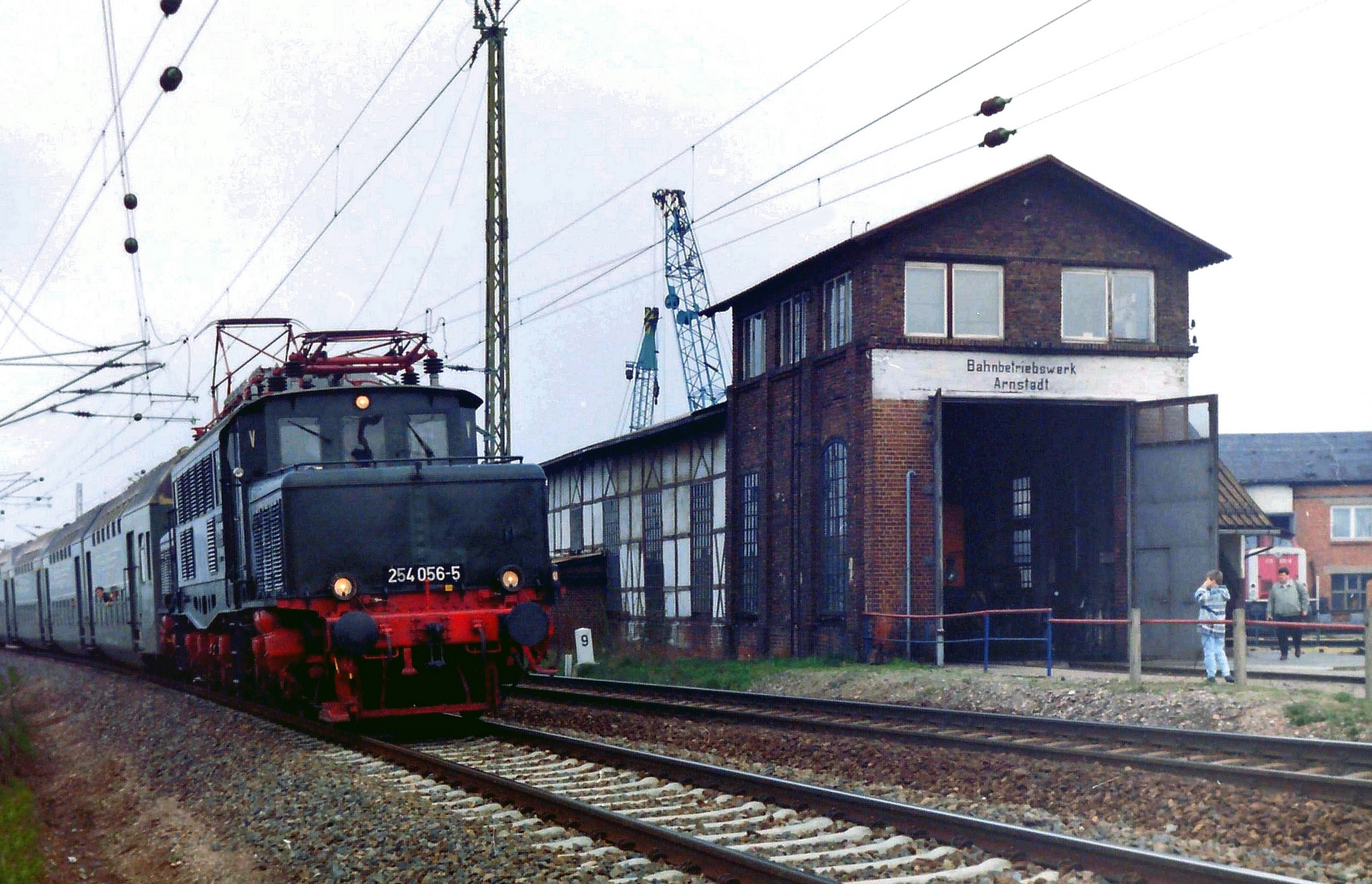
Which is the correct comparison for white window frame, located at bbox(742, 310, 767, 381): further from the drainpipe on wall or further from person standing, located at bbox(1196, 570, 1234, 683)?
person standing, located at bbox(1196, 570, 1234, 683)

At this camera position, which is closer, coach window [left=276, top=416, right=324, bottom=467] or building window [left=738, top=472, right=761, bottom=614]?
coach window [left=276, top=416, right=324, bottom=467]

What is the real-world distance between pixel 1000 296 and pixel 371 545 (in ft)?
47.0

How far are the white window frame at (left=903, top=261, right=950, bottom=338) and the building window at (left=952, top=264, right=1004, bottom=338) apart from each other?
0.44 feet

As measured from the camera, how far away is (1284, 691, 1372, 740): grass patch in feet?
44.0

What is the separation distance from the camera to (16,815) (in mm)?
12195

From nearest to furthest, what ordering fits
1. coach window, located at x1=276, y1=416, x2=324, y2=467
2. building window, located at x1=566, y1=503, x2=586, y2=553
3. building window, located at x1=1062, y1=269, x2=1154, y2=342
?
coach window, located at x1=276, y1=416, x2=324, y2=467 < building window, located at x1=1062, y1=269, x2=1154, y2=342 < building window, located at x1=566, y1=503, x2=586, y2=553

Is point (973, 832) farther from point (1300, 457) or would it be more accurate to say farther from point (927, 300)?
point (1300, 457)

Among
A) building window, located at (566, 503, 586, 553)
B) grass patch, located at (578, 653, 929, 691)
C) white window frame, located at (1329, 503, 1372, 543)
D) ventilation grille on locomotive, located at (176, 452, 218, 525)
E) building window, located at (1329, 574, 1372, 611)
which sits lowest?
building window, located at (1329, 574, 1372, 611)

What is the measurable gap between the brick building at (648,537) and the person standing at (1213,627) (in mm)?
12171

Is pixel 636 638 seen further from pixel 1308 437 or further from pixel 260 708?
pixel 1308 437

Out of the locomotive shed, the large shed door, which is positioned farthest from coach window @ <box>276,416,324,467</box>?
the large shed door

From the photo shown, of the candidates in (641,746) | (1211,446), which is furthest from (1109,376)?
(641,746)

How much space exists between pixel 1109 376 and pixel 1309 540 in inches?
1511

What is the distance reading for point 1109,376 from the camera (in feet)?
82.2
